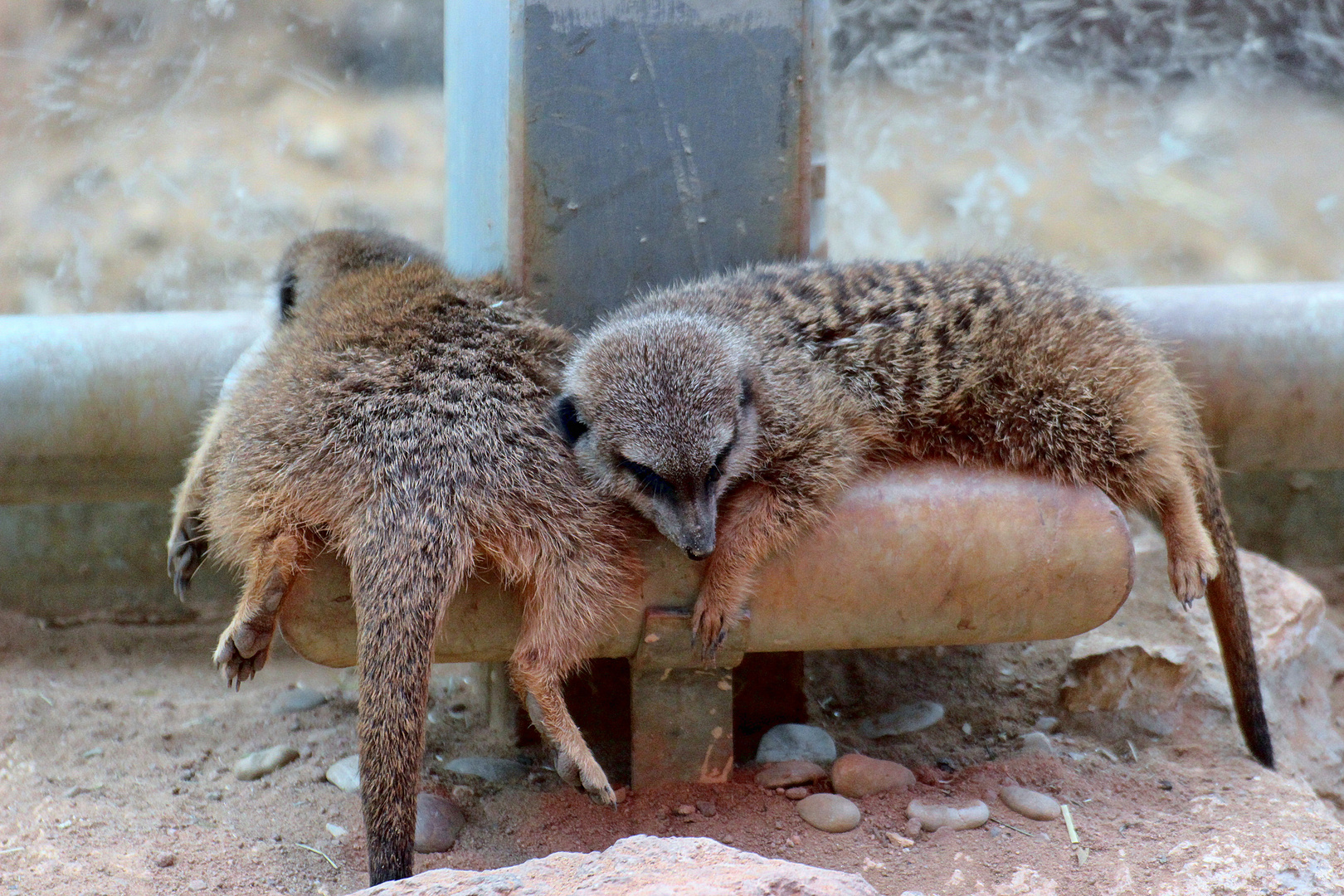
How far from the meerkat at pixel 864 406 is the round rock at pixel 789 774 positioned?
40 cm

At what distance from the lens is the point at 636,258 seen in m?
2.70

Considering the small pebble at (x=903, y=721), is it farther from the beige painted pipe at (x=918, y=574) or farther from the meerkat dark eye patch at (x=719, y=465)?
the meerkat dark eye patch at (x=719, y=465)

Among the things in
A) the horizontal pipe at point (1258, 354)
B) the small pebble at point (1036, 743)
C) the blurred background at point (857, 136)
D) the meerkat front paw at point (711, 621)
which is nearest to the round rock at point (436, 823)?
the meerkat front paw at point (711, 621)

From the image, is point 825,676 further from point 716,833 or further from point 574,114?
point 574,114

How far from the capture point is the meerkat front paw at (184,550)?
8.50 ft

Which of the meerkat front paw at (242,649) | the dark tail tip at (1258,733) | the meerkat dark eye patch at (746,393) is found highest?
the meerkat dark eye patch at (746,393)

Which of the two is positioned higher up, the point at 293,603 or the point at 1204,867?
the point at 293,603

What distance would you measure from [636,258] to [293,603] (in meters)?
1.08

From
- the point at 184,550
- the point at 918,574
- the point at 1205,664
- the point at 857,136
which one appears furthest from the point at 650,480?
the point at 857,136

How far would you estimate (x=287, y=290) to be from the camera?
9.29 ft

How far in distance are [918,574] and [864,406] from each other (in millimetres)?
403

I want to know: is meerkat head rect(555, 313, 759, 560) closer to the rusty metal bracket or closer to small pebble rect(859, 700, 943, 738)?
the rusty metal bracket

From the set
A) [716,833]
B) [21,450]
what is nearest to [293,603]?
[716,833]

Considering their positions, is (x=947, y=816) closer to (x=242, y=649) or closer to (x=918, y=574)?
(x=918, y=574)
